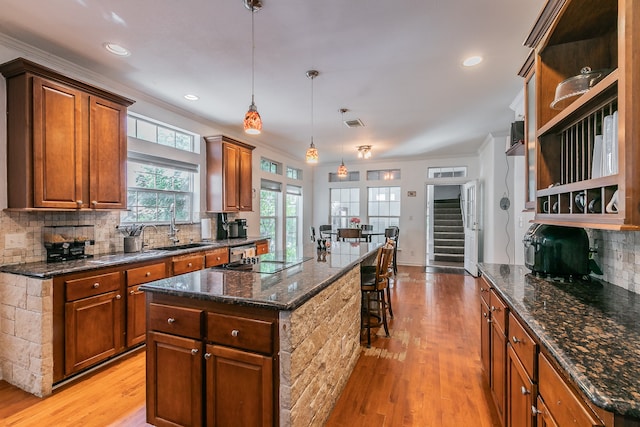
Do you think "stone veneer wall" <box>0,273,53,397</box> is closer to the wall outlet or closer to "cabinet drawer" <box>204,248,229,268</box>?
the wall outlet

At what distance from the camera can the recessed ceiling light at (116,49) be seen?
101 inches

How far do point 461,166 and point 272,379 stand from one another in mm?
7060

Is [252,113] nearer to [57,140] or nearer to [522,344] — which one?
[57,140]

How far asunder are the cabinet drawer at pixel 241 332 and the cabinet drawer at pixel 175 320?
0.27 feet

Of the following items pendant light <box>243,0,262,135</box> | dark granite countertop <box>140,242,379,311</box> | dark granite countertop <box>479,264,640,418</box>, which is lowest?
dark granite countertop <box>479,264,640,418</box>

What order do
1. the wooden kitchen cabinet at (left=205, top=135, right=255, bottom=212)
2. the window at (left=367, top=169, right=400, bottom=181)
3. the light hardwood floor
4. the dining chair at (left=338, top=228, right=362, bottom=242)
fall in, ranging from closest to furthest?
the light hardwood floor < the wooden kitchen cabinet at (left=205, top=135, right=255, bottom=212) < the dining chair at (left=338, top=228, right=362, bottom=242) < the window at (left=367, top=169, right=400, bottom=181)

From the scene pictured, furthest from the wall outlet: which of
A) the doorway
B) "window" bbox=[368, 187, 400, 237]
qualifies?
the doorway

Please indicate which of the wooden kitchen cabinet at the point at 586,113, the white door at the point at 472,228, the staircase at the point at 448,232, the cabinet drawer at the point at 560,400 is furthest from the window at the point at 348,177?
the cabinet drawer at the point at 560,400

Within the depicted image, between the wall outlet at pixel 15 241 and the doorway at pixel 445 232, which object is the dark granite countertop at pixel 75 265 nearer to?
the wall outlet at pixel 15 241

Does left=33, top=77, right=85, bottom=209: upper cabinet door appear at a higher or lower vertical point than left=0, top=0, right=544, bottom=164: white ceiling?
lower

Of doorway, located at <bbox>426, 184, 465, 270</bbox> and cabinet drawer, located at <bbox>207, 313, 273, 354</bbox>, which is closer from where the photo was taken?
cabinet drawer, located at <bbox>207, 313, 273, 354</bbox>

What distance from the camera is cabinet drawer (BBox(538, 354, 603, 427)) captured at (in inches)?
33.9

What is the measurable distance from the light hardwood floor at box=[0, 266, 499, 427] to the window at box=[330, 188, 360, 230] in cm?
506

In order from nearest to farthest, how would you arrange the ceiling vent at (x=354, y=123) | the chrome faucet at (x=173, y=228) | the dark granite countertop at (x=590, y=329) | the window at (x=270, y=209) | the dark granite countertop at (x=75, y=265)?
the dark granite countertop at (x=590, y=329) → the dark granite countertop at (x=75, y=265) → the chrome faucet at (x=173, y=228) → the ceiling vent at (x=354, y=123) → the window at (x=270, y=209)
